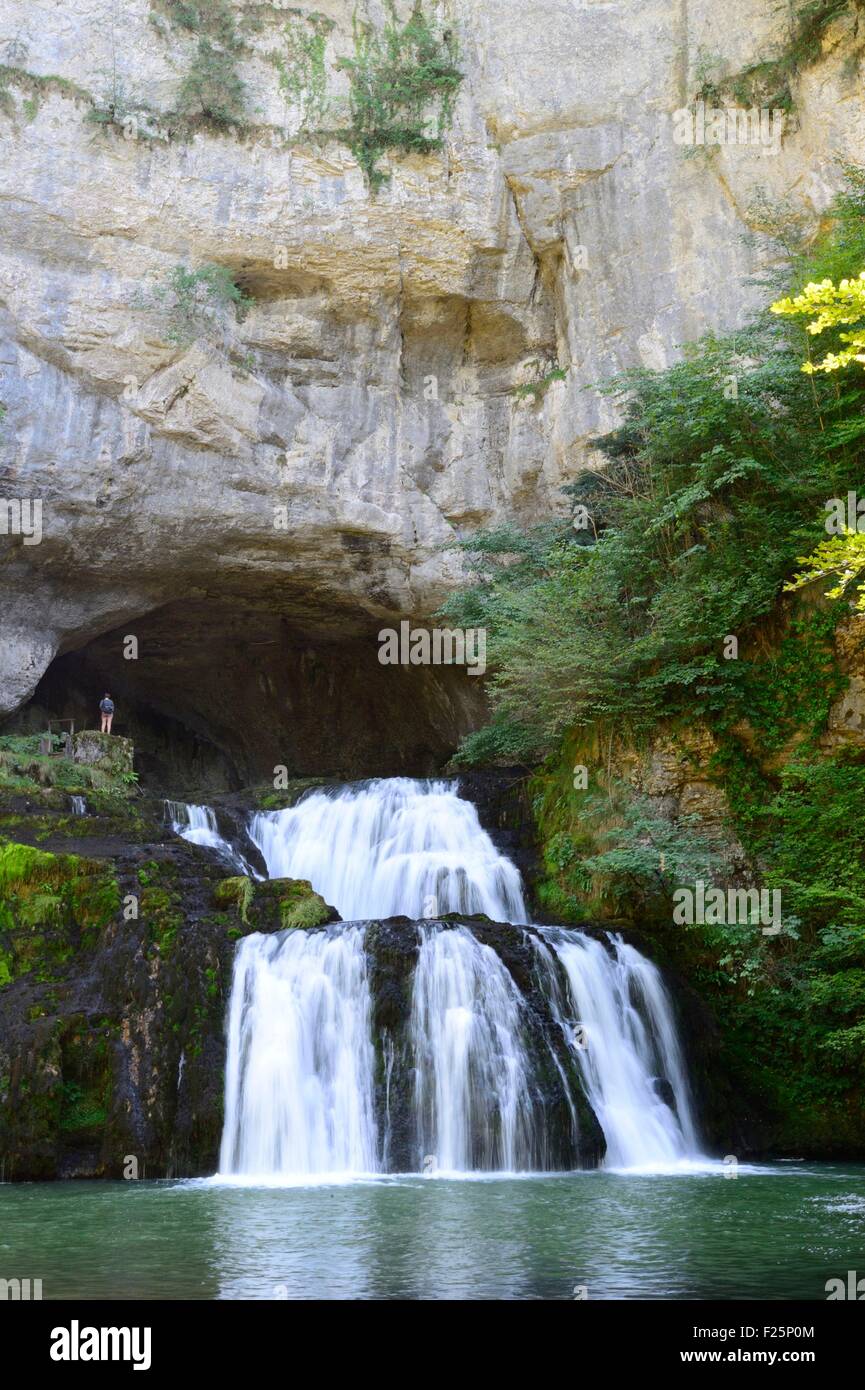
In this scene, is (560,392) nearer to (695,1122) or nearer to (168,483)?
(168,483)

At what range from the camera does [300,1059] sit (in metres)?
11.5

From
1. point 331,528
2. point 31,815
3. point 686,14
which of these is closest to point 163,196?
point 331,528

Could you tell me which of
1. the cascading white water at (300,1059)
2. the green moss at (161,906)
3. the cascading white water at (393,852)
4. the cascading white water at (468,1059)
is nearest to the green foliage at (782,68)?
the cascading white water at (393,852)

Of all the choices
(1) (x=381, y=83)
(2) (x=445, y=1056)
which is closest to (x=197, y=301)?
(1) (x=381, y=83)

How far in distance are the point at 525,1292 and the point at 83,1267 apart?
2301mm

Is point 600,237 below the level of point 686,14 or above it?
below

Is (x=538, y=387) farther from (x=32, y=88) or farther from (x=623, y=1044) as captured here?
(x=623, y=1044)

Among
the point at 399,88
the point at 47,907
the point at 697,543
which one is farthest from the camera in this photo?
A: the point at 399,88

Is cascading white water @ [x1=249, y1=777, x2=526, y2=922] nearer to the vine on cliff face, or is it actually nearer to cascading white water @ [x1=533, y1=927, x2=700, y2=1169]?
cascading white water @ [x1=533, y1=927, x2=700, y2=1169]

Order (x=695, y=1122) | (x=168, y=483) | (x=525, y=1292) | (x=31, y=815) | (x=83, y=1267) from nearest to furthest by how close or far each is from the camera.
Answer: (x=525, y=1292) → (x=83, y=1267) → (x=695, y=1122) → (x=31, y=815) → (x=168, y=483)

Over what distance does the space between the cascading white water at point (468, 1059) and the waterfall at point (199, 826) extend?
18.6 feet

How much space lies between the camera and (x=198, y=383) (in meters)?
20.6

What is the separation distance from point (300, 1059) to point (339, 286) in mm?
14929

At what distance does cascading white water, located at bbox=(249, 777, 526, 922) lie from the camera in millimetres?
16031
